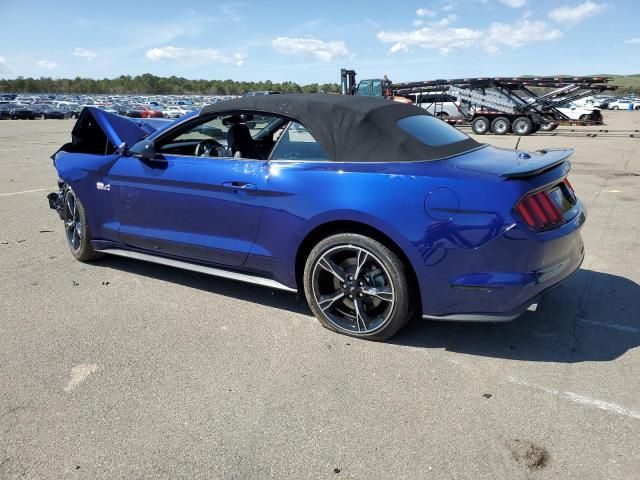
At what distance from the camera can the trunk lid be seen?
302 cm

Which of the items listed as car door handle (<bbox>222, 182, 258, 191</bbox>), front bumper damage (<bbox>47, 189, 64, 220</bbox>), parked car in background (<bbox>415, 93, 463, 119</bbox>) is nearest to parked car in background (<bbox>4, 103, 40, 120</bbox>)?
parked car in background (<bbox>415, 93, 463, 119</bbox>)

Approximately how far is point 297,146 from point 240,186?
19.8 inches

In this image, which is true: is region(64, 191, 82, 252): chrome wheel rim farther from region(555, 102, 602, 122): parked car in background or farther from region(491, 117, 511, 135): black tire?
region(555, 102, 602, 122): parked car in background

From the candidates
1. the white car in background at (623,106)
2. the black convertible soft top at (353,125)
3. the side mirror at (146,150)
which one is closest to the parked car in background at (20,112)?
the side mirror at (146,150)

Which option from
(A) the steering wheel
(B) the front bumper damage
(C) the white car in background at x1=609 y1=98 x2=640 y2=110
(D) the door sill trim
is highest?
(A) the steering wheel

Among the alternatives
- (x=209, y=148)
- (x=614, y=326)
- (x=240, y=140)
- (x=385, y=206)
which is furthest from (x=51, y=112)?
(x=614, y=326)

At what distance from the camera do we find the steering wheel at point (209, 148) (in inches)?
173

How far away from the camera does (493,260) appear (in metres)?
2.92

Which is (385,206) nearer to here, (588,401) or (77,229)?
(588,401)

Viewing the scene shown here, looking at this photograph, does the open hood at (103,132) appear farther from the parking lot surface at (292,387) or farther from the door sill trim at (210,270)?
the parking lot surface at (292,387)

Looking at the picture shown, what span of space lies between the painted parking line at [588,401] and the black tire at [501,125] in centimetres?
2428

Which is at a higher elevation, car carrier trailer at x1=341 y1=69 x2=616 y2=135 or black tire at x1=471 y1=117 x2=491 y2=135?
car carrier trailer at x1=341 y1=69 x2=616 y2=135

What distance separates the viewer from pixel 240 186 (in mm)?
→ 3670

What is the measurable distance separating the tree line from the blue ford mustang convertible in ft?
407
